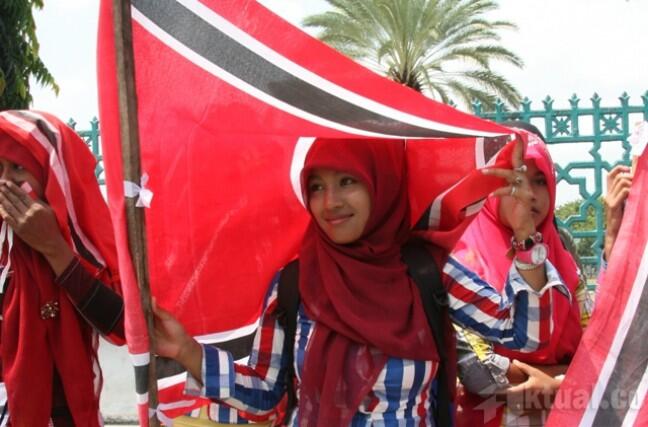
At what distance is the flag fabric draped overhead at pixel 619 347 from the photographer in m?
1.75

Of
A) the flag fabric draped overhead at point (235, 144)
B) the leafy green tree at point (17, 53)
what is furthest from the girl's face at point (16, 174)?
the leafy green tree at point (17, 53)

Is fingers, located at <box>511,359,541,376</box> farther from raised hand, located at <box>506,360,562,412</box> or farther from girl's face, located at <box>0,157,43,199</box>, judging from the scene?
girl's face, located at <box>0,157,43,199</box>

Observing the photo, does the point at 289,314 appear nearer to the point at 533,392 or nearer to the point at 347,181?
the point at 347,181

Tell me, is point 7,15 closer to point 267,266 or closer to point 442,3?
point 267,266

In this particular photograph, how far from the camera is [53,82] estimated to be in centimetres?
705

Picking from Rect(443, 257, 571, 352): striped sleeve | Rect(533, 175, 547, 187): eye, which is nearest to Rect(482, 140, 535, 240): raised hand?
Rect(443, 257, 571, 352): striped sleeve

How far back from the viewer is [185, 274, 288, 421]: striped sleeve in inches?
73.5

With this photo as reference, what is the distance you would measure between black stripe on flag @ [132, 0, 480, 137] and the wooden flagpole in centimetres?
11

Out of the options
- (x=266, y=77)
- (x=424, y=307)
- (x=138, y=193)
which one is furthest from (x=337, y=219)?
(x=138, y=193)

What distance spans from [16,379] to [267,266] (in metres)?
0.87

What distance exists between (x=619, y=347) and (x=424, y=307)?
479 millimetres

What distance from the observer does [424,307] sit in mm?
1901

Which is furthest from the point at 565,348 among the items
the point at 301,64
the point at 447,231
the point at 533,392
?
the point at 301,64

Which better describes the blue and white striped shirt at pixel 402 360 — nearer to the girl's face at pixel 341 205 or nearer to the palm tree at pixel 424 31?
the girl's face at pixel 341 205
